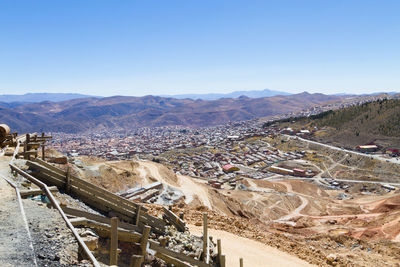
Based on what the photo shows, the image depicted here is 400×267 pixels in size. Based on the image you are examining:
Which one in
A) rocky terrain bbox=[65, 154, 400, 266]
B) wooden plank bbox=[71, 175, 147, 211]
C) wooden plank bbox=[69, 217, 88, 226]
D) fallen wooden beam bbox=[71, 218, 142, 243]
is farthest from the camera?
rocky terrain bbox=[65, 154, 400, 266]

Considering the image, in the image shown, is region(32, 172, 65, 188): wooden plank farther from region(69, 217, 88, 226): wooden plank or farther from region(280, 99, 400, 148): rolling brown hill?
region(280, 99, 400, 148): rolling brown hill

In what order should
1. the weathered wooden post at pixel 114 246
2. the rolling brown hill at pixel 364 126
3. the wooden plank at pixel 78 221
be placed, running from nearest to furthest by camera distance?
the weathered wooden post at pixel 114 246
the wooden plank at pixel 78 221
the rolling brown hill at pixel 364 126

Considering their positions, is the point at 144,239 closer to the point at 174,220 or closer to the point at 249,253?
the point at 174,220

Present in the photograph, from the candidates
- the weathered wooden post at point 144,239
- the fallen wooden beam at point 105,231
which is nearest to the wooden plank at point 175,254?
the fallen wooden beam at point 105,231

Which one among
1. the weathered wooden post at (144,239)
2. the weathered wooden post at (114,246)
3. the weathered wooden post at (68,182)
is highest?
the weathered wooden post at (68,182)

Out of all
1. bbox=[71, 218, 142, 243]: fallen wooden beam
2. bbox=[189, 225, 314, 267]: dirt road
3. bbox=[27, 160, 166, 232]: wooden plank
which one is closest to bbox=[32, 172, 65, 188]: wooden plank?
bbox=[27, 160, 166, 232]: wooden plank

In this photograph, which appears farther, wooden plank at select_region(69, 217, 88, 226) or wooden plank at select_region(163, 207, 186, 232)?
wooden plank at select_region(163, 207, 186, 232)

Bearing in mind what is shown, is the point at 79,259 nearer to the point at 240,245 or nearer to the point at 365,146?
the point at 240,245

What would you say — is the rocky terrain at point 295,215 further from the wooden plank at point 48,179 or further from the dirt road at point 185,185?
the wooden plank at point 48,179
